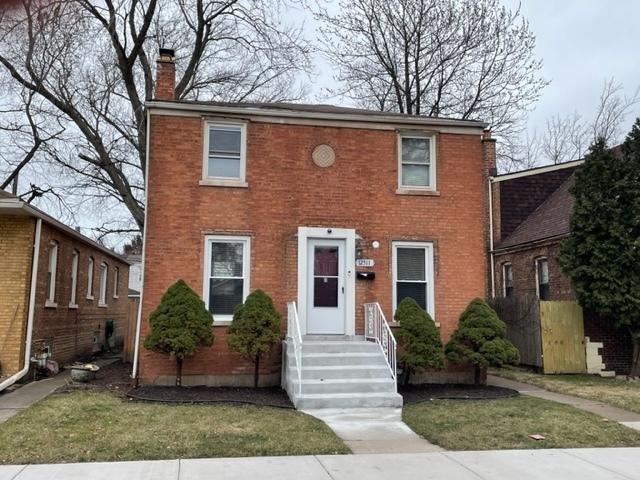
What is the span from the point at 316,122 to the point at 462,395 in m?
6.13

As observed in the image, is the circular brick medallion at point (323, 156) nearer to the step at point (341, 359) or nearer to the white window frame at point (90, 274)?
the step at point (341, 359)

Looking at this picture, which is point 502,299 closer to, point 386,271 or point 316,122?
point 386,271

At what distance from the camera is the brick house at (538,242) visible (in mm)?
14844

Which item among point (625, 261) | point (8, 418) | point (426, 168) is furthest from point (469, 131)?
point (8, 418)

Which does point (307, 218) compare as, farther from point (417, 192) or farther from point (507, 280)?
point (507, 280)

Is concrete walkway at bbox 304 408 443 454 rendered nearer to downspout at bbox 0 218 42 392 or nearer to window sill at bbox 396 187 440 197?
window sill at bbox 396 187 440 197

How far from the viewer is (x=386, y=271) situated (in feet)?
38.9

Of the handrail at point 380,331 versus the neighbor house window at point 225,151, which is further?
the neighbor house window at point 225,151

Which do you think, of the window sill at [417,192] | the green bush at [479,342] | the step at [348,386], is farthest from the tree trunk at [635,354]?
the step at [348,386]

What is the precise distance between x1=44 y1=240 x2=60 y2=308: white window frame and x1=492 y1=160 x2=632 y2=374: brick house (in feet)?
40.9

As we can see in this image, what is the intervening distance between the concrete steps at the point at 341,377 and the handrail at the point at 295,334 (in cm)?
22

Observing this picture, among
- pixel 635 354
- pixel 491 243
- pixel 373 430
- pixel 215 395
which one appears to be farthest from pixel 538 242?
pixel 215 395

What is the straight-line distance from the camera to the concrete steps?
30.6 ft

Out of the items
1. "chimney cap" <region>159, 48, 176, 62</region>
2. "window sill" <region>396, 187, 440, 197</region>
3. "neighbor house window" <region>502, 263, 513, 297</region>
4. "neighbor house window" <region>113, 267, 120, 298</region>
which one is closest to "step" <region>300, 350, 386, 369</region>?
"window sill" <region>396, 187, 440, 197</region>
